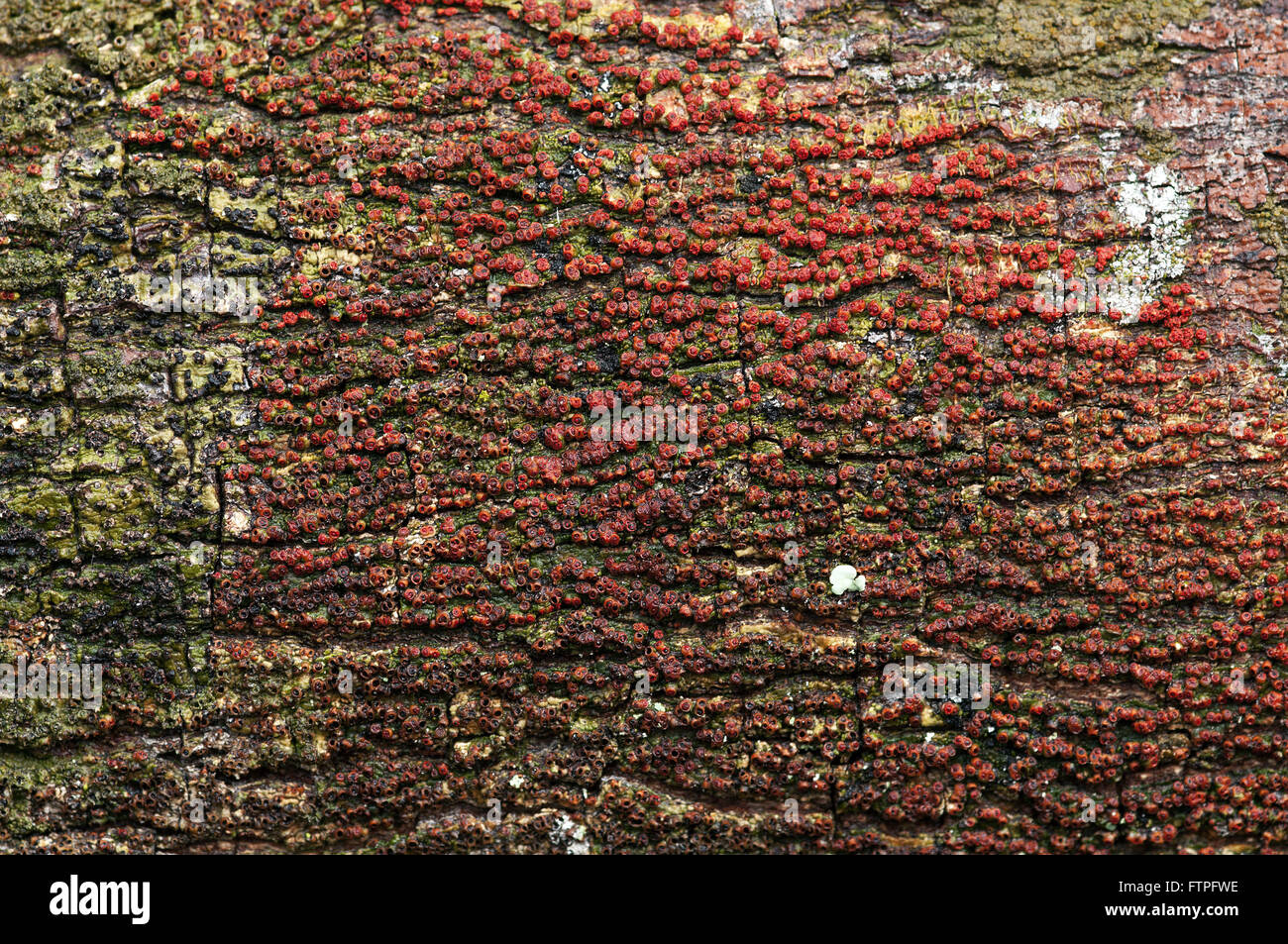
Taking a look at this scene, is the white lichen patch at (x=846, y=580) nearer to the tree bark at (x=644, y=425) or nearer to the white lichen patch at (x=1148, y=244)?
the tree bark at (x=644, y=425)

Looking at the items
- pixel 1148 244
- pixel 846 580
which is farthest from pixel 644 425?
pixel 1148 244

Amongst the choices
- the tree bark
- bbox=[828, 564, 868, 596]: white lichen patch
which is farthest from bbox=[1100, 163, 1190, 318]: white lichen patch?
bbox=[828, 564, 868, 596]: white lichen patch

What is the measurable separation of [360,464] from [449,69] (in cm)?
226

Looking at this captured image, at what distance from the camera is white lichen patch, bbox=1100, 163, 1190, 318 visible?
495 centimetres

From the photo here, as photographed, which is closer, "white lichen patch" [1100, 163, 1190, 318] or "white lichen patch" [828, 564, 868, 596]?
"white lichen patch" [828, 564, 868, 596]

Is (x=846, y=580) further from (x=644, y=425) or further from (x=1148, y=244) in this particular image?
(x=1148, y=244)

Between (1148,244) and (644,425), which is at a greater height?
(1148,244)

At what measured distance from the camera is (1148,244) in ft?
16.4

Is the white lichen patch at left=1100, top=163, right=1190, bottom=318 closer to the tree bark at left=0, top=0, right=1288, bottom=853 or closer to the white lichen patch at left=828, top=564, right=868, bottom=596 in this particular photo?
the tree bark at left=0, top=0, right=1288, bottom=853

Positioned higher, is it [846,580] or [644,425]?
[644,425]

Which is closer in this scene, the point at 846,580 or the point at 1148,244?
the point at 846,580

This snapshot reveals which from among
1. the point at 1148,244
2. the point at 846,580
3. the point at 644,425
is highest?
the point at 1148,244

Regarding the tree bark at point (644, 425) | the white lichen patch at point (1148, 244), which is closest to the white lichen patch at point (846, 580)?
the tree bark at point (644, 425)

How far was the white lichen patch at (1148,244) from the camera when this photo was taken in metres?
4.95
